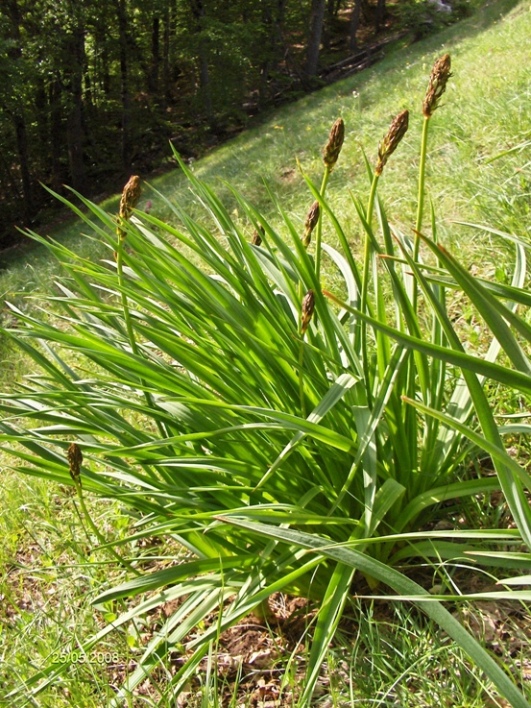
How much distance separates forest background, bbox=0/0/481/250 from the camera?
17.8m

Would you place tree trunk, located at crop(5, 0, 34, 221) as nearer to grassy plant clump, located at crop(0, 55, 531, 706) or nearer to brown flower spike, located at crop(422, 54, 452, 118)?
grassy plant clump, located at crop(0, 55, 531, 706)

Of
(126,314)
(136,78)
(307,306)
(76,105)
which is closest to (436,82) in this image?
(307,306)

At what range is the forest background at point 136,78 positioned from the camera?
58.4ft

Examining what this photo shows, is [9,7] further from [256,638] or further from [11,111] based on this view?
[256,638]

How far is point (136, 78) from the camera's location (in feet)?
71.1

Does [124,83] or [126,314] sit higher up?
[124,83]

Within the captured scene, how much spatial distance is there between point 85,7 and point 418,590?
63.2 feet

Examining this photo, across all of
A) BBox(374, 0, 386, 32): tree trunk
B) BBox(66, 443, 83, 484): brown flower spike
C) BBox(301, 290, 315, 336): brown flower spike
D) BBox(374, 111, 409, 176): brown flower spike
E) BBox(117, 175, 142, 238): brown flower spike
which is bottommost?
BBox(374, 0, 386, 32): tree trunk

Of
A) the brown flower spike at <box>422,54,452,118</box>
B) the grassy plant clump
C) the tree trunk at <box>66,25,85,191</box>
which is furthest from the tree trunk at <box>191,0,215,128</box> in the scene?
the brown flower spike at <box>422,54,452,118</box>

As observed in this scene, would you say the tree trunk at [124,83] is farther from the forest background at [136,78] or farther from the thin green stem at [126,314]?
the thin green stem at [126,314]

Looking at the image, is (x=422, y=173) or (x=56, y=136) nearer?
(x=422, y=173)

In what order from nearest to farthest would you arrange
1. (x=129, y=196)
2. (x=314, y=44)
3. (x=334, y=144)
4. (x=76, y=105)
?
1. (x=334, y=144)
2. (x=129, y=196)
3. (x=76, y=105)
4. (x=314, y=44)

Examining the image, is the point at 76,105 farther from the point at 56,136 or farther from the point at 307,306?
the point at 307,306

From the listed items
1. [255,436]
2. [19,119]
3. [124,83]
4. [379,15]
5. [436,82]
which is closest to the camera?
[436,82]
